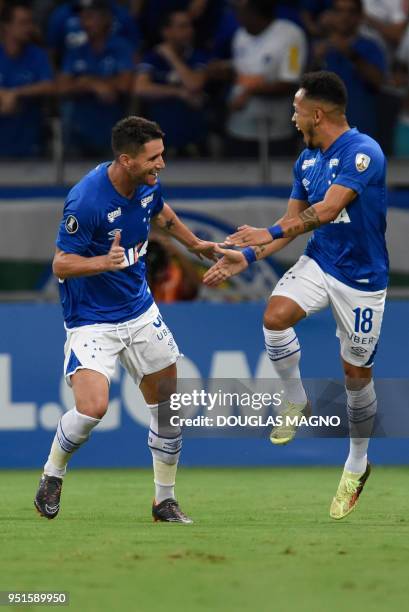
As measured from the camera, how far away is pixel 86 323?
824 cm

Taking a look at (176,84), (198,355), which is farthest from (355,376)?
(176,84)

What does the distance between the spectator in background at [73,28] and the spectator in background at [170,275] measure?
286 cm

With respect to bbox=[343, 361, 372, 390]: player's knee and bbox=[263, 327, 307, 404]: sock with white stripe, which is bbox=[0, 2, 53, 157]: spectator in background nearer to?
bbox=[263, 327, 307, 404]: sock with white stripe

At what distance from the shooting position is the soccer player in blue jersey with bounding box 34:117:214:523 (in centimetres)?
802

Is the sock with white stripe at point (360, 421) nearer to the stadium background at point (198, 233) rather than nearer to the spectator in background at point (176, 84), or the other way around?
the stadium background at point (198, 233)

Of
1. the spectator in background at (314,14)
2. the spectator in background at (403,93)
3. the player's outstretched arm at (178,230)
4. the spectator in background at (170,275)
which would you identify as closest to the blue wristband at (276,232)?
the player's outstretched arm at (178,230)

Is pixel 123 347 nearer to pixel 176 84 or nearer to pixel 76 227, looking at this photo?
pixel 76 227

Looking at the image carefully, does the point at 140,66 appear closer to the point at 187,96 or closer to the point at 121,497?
the point at 187,96

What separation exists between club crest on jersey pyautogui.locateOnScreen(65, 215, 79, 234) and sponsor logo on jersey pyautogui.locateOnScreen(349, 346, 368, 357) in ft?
6.71

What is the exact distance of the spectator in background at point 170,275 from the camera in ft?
40.3

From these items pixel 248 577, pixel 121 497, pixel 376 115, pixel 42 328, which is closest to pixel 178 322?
pixel 42 328

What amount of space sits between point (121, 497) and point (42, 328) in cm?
253

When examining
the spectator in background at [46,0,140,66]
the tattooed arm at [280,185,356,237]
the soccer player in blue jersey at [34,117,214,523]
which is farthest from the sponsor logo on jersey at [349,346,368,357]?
the spectator in background at [46,0,140,66]

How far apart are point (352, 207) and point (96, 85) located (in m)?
6.26
